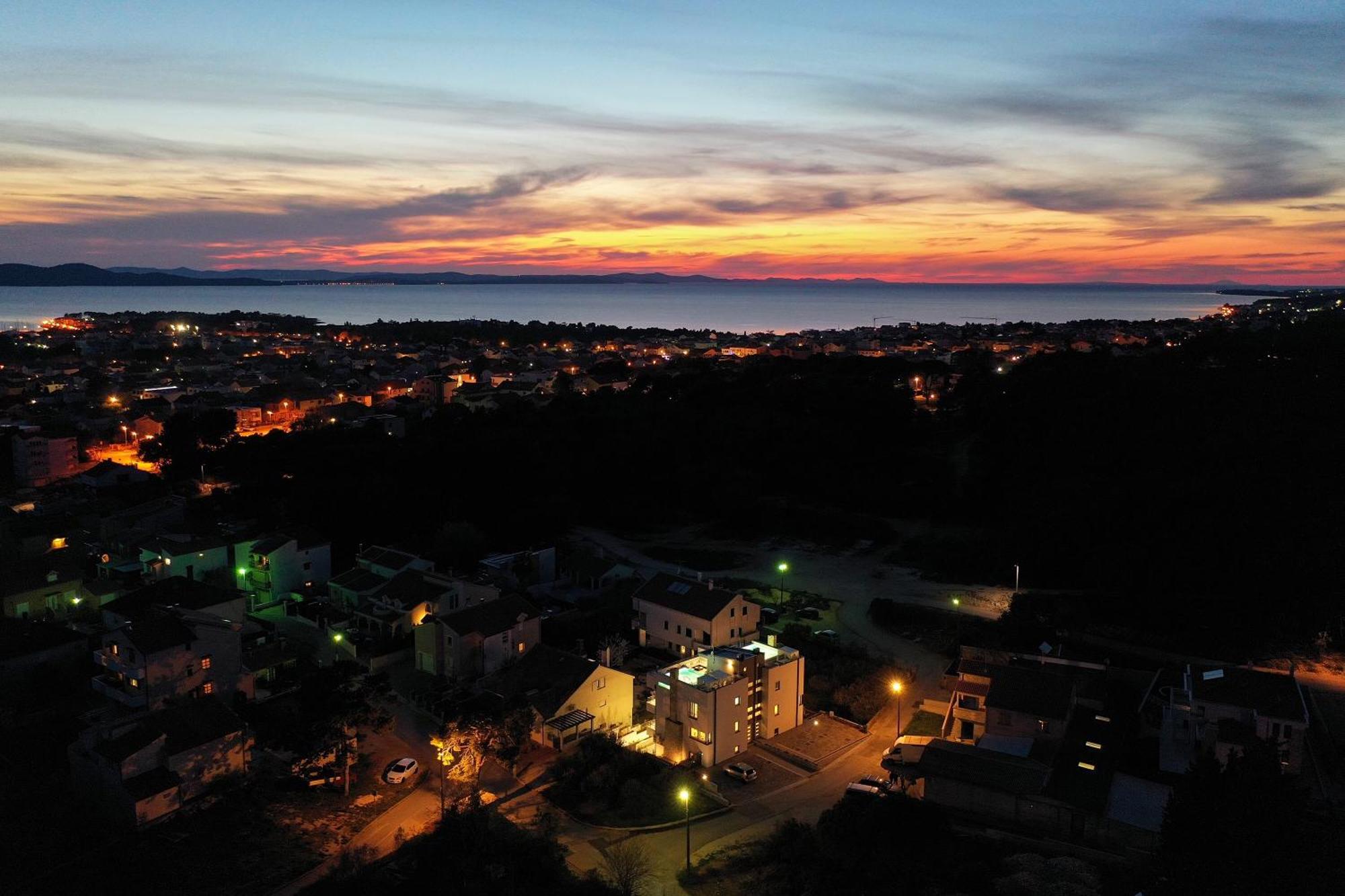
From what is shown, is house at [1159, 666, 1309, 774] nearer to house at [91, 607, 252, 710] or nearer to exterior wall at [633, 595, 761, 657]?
exterior wall at [633, 595, 761, 657]

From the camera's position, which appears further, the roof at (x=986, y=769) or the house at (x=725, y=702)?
the house at (x=725, y=702)

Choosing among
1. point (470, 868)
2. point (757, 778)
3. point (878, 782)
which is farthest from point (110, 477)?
point (878, 782)

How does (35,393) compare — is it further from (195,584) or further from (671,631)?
(671,631)

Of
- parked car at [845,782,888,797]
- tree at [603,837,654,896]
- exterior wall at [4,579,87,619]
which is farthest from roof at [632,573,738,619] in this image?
exterior wall at [4,579,87,619]

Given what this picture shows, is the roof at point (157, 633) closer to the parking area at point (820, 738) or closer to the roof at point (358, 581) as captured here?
the roof at point (358, 581)

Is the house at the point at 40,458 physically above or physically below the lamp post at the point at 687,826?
above

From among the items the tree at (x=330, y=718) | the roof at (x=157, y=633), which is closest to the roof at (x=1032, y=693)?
the tree at (x=330, y=718)

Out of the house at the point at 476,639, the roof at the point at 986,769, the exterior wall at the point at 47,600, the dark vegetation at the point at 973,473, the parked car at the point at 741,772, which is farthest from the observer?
the dark vegetation at the point at 973,473

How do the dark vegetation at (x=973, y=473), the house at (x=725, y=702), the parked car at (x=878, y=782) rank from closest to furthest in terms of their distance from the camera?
the parked car at (x=878, y=782)
the house at (x=725, y=702)
the dark vegetation at (x=973, y=473)
